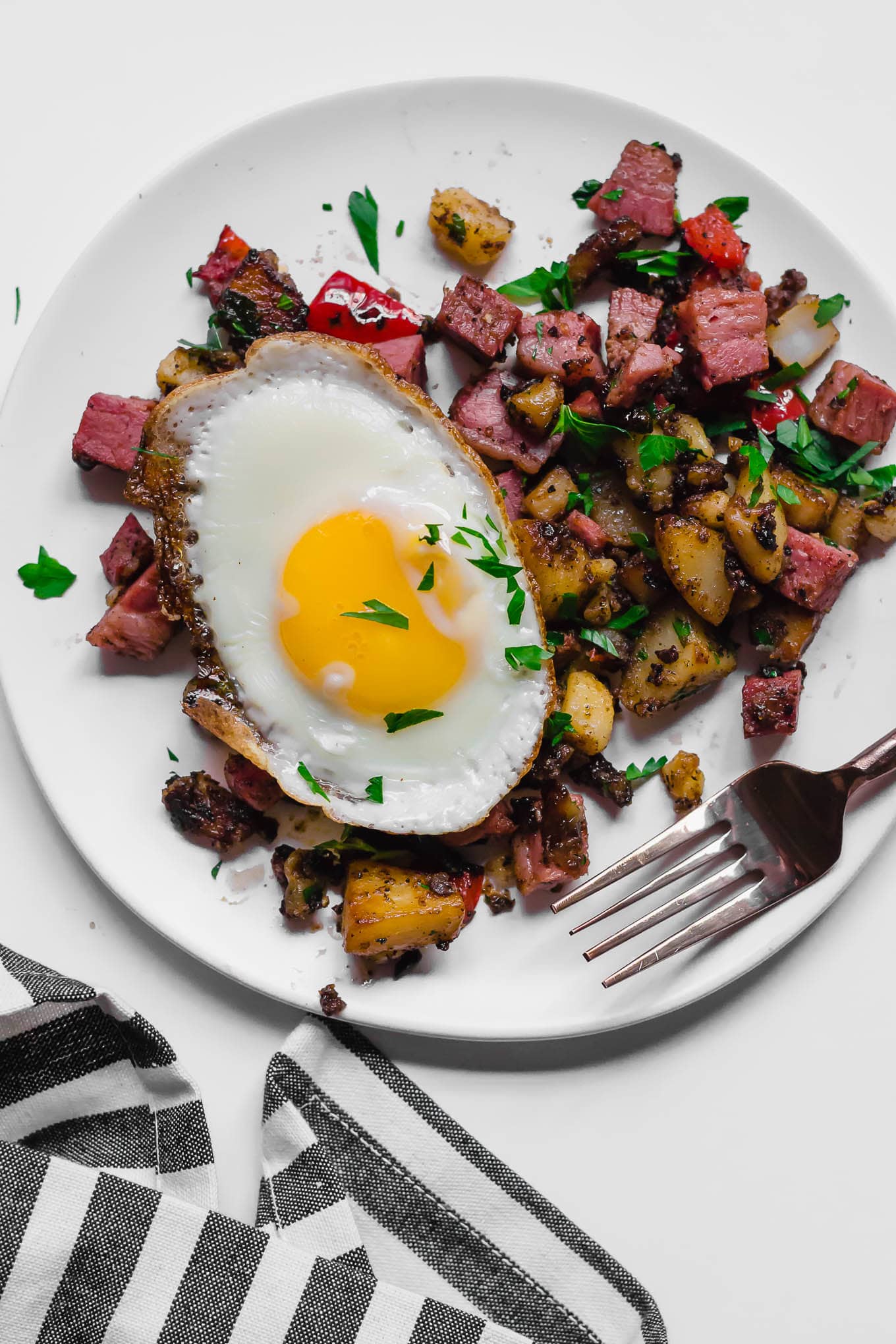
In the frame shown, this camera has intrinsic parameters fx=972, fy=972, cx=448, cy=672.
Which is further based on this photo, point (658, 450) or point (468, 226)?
point (468, 226)

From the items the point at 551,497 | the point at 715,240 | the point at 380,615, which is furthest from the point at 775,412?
the point at 380,615

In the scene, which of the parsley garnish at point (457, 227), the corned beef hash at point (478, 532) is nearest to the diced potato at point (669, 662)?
the corned beef hash at point (478, 532)

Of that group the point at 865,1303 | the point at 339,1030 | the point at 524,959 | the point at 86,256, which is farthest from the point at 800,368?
the point at 865,1303

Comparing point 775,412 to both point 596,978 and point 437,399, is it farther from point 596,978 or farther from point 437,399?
point 596,978

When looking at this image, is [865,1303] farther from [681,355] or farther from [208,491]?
[208,491]

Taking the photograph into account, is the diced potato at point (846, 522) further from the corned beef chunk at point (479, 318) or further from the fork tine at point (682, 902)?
the corned beef chunk at point (479, 318)

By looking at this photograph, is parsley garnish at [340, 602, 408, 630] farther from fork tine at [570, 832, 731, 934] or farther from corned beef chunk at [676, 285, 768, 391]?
corned beef chunk at [676, 285, 768, 391]
